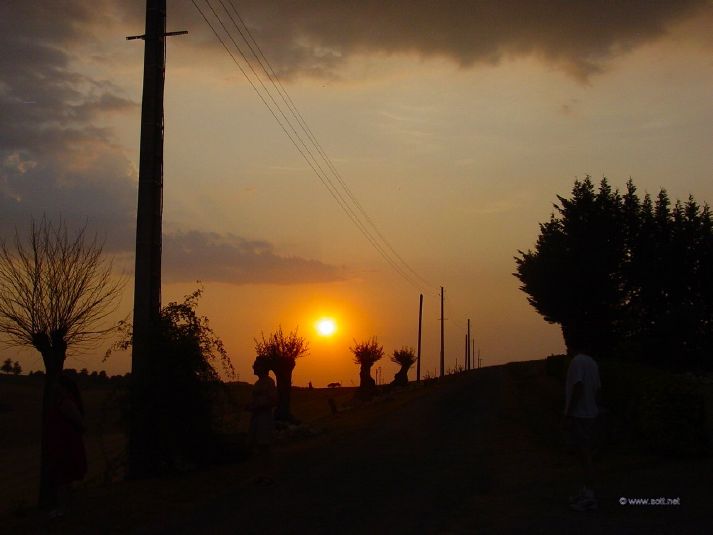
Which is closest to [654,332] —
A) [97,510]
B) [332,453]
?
[332,453]

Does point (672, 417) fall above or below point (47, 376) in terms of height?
below

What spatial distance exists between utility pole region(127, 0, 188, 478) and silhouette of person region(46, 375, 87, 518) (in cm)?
359

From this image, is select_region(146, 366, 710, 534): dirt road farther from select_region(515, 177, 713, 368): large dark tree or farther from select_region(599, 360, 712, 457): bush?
select_region(515, 177, 713, 368): large dark tree

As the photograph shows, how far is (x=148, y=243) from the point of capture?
48.2 ft

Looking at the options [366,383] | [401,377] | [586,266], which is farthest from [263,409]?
[401,377]

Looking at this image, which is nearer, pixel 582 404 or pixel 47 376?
pixel 582 404

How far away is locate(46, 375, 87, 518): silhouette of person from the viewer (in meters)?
10.1

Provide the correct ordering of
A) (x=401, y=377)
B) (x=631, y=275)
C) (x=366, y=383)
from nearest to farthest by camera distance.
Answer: (x=631, y=275) < (x=366, y=383) < (x=401, y=377)

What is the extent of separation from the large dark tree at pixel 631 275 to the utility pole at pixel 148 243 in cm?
3485

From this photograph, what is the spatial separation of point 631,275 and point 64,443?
44306 millimetres

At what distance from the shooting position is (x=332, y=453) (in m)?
16.8

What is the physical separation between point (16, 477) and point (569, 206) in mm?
37357

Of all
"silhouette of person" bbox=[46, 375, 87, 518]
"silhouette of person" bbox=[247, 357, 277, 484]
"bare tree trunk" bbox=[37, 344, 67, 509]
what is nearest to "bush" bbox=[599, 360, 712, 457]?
"silhouette of person" bbox=[247, 357, 277, 484]

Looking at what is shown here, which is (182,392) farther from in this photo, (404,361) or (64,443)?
(404,361)
